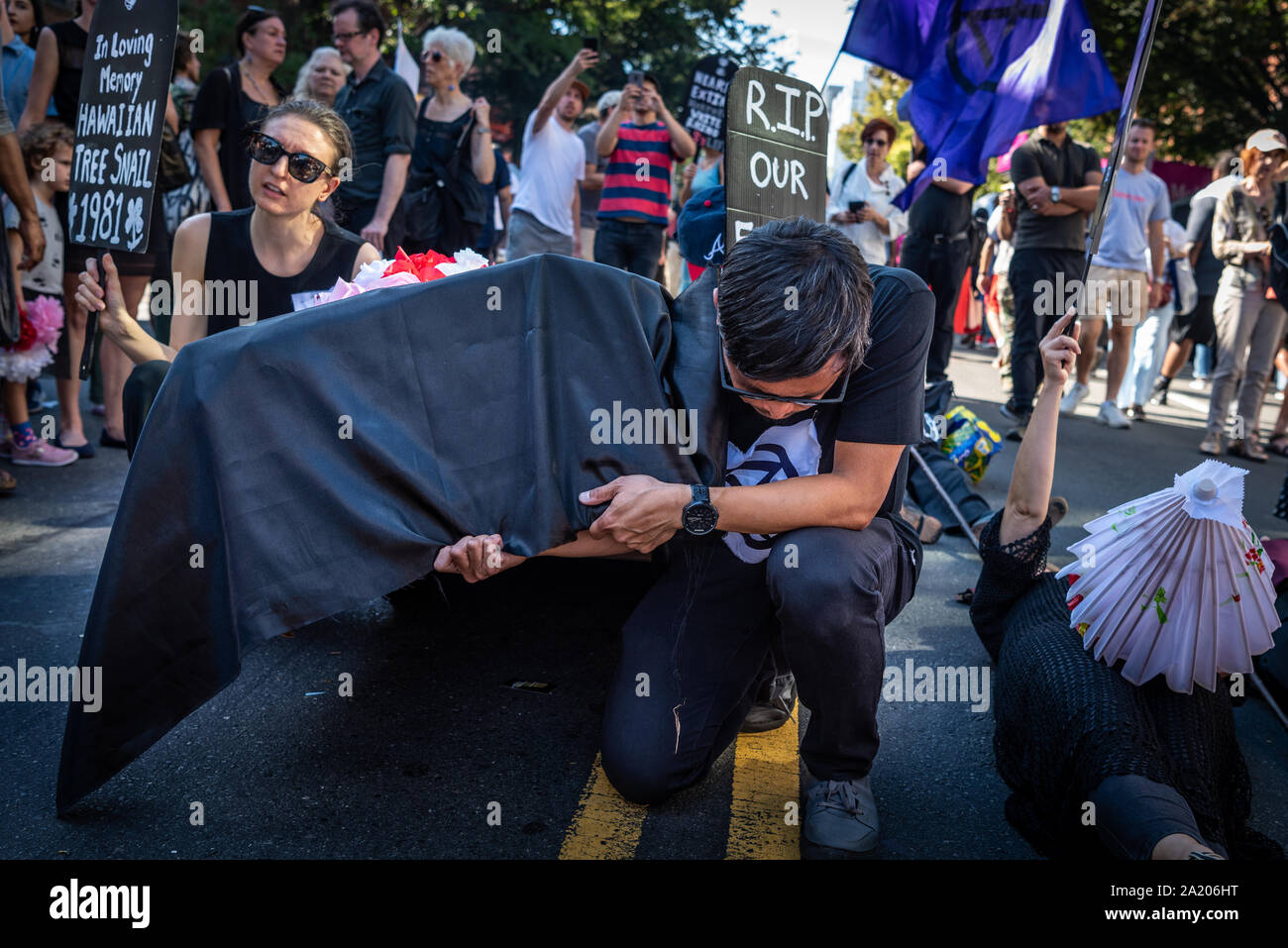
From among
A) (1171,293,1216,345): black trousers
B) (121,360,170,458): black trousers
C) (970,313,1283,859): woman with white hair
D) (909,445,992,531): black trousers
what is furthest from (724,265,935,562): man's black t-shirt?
(1171,293,1216,345): black trousers

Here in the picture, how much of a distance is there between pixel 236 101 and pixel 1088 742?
537 cm

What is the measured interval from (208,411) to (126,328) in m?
1.12

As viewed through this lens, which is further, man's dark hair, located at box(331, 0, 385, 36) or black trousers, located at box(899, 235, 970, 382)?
black trousers, located at box(899, 235, 970, 382)

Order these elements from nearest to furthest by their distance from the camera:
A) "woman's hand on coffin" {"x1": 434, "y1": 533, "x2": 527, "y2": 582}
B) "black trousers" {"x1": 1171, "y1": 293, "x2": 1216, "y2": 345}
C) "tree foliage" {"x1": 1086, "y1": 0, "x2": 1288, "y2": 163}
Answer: "woman's hand on coffin" {"x1": 434, "y1": 533, "x2": 527, "y2": 582} < "black trousers" {"x1": 1171, "y1": 293, "x2": 1216, "y2": 345} < "tree foliage" {"x1": 1086, "y1": 0, "x2": 1288, "y2": 163}

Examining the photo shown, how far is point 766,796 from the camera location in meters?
2.67

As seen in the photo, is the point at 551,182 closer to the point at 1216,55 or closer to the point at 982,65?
the point at 982,65

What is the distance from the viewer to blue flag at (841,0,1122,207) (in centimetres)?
538

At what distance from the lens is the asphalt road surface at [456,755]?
93.0 inches

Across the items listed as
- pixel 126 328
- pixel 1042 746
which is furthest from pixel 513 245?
pixel 1042 746

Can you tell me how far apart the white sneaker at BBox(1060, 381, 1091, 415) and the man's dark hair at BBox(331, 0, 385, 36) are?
5.96 metres

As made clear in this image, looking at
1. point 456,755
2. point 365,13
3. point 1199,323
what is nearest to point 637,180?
point 365,13

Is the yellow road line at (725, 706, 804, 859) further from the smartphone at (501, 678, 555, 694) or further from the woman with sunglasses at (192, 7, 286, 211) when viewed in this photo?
the woman with sunglasses at (192, 7, 286, 211)

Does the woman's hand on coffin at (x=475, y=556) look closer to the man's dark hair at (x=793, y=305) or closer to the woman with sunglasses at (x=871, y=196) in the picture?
the man's dark hair at (x=793, y=305)

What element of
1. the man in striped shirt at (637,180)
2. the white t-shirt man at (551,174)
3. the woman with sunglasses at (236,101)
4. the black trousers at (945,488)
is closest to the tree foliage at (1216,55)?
the man in striped shirt at (637,180)
